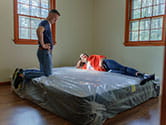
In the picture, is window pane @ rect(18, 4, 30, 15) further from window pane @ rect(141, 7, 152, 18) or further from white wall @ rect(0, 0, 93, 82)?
window pane @ rect(141, 7, 152, 18)

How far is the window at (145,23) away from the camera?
3.58 metres

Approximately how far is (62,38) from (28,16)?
1081 mm

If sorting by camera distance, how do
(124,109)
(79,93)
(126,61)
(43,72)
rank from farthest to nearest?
(126,61), (43,72), (124,109), (79,93)

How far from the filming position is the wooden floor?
1.79 m

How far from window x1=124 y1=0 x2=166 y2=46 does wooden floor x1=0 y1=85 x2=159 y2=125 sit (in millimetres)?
1863

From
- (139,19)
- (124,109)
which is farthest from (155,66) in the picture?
(124,109)

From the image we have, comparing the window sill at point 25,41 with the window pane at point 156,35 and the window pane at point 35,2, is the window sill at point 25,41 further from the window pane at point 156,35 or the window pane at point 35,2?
the window pane at point 156,35

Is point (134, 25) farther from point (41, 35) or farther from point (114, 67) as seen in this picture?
point (41, 35)

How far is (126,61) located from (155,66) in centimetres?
79

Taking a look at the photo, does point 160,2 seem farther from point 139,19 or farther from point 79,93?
point 79,93

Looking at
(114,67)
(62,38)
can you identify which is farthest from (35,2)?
(114,67)

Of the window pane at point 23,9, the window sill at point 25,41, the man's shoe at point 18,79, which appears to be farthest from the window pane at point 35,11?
the man's shoe at point 18,79

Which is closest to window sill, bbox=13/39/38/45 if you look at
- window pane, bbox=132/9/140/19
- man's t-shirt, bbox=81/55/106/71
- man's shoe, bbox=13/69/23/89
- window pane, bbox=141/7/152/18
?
man's shoe, bbox=13/69/23/89

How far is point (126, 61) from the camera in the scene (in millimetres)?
4242
